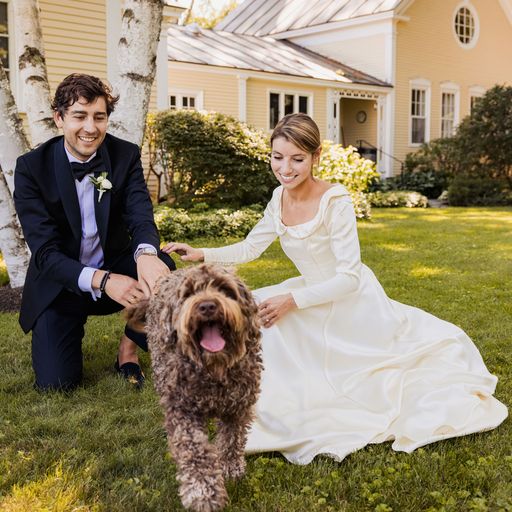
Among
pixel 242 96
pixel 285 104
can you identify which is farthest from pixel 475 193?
pixel 242 96

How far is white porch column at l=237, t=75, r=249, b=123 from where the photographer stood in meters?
19.1

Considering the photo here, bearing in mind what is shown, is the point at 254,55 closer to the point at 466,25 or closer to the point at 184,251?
the point at 466,25

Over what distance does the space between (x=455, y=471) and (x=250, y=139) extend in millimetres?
10429

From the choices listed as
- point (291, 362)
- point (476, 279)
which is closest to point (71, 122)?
point (291, 362)

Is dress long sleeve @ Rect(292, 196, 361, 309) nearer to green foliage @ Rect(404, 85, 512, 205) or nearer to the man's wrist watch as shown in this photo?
the man's wrist watch

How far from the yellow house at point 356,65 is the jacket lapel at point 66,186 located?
568 inches

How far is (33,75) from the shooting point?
238 inches

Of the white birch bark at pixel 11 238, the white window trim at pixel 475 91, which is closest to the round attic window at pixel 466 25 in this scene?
the white window trim at pixel 475 91

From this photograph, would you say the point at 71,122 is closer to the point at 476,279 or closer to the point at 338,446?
the point at 338,446

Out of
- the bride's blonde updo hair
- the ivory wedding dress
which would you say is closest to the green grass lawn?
the ivory wedding dress

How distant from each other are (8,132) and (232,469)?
15.0 feet

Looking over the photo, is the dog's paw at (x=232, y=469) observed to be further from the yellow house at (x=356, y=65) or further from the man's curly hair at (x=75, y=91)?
the yellow house at (x=356, y=65)

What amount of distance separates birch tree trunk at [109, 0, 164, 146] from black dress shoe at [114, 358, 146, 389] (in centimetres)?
219

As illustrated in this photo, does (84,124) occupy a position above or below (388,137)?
below
